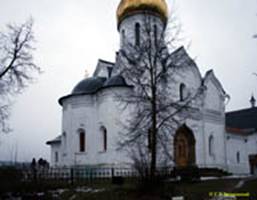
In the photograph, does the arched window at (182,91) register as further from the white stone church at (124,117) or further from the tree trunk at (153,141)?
the tree trunk at (153,141)

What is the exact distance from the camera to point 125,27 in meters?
30.7

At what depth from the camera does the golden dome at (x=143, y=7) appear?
29125mm

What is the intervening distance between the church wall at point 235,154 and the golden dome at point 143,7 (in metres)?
12.8

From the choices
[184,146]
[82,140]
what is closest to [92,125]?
[82,140]

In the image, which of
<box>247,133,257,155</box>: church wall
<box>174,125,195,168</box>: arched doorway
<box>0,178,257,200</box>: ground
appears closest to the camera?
<box>0,178,257,200</box>: ground

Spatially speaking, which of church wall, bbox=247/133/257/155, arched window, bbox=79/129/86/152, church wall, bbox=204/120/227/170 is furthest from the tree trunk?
church wall, bbox=247/133/257/155

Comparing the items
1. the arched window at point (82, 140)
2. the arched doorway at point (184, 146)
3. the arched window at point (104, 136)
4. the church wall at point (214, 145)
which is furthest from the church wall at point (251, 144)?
the arched window at point (82, 140)

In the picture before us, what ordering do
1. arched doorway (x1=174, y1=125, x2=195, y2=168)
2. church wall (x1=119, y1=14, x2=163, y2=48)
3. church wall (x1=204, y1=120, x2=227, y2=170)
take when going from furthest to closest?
1. church wall (x1=119, y1=14, x2=163, y2=48)
2. church wall (x1=204, y1=120, x2=227, y2=170)
3. arched doorway (x1=174, y1=125, x2=195, y2=168)

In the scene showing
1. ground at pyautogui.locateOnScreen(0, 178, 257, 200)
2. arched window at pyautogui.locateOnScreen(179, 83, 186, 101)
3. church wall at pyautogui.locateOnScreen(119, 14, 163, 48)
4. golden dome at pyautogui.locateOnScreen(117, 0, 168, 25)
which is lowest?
ground at pyautogui.locateOnScreen(0, 178, 257, 200)

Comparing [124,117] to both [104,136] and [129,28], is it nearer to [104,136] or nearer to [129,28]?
[104,136]

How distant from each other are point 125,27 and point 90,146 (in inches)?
423

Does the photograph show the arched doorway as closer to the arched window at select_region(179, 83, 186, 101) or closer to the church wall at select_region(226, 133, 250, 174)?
the arched window at select_region(179, 83, 186, 101)

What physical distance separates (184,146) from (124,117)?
6.10 m

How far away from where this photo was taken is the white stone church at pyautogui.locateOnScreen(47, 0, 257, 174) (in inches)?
1017
